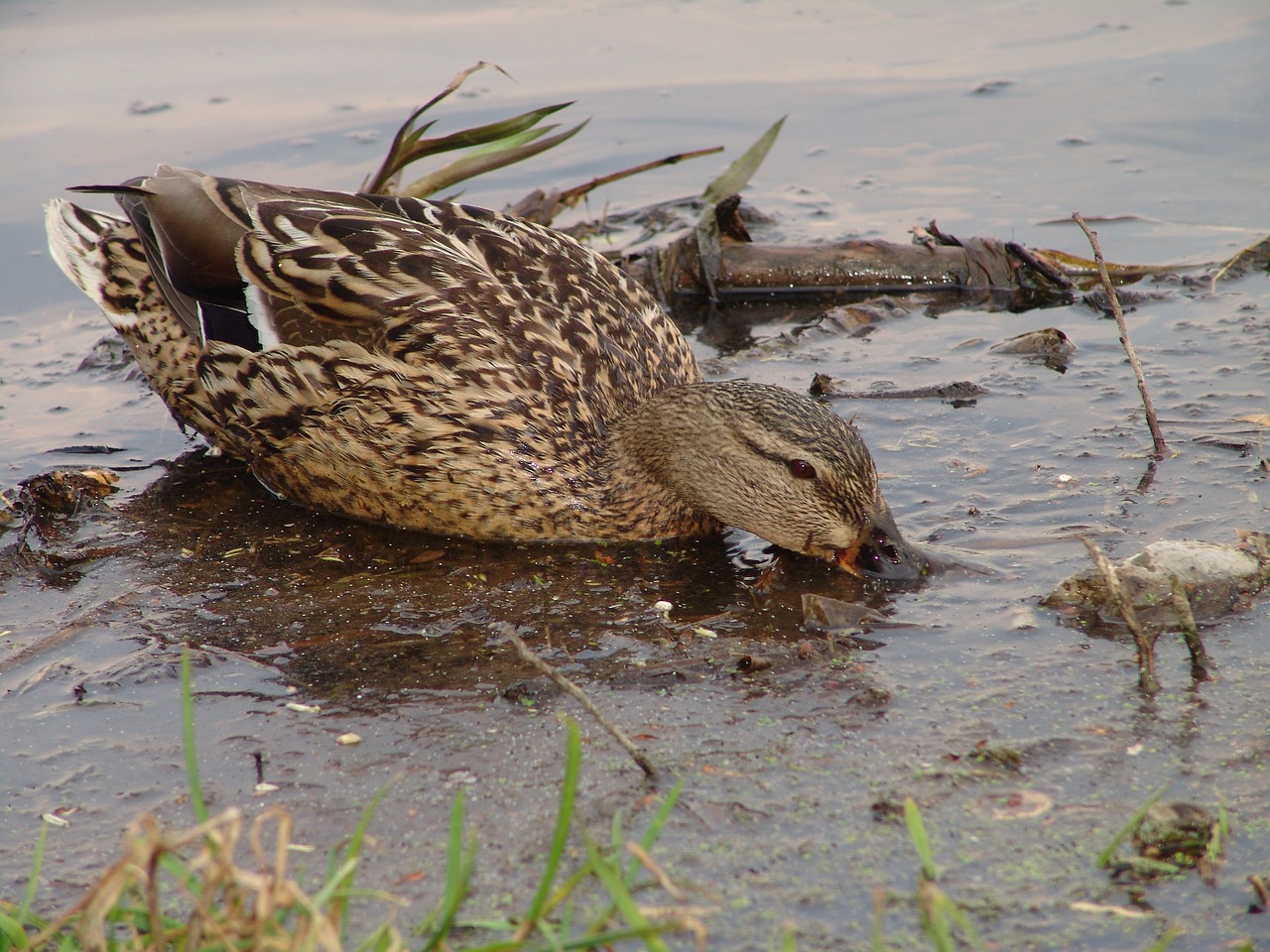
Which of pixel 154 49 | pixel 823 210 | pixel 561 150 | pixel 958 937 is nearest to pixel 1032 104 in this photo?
pixel 823 210

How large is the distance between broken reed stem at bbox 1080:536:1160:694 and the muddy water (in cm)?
7

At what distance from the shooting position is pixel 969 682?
4.37m

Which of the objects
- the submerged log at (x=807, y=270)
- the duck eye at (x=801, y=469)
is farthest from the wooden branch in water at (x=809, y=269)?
the duck eye at (x=801, y=469)

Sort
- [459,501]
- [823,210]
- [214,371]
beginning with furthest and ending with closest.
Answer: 1. [823,210]
2. [214,371]
3. [459,501]

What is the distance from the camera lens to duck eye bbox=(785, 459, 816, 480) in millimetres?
5371

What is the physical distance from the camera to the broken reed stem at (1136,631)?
159 inches

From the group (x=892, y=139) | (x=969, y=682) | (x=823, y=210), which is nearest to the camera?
(x=969, y=682)

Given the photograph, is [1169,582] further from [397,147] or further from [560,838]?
[397,147]

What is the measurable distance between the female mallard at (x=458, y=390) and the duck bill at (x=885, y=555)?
0.02m

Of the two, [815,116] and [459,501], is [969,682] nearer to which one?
[459,501]

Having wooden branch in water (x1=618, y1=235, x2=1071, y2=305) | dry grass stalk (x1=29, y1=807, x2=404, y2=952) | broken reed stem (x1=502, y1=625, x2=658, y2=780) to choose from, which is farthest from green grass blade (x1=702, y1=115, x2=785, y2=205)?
dry grass stalk (x1=29, y1=807, x2=404, y2=952)

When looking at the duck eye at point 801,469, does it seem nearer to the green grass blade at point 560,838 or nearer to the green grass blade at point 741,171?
the green grass blade at point 560,838

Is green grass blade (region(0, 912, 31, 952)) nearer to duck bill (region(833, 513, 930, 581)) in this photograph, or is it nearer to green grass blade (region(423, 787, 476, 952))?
green grass blade (region(423, 787, 476, 952))

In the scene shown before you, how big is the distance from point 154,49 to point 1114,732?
10.1 m
